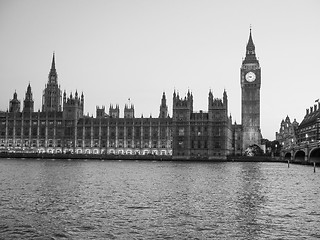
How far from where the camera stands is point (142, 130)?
169625 millimetres

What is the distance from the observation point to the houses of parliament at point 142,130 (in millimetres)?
161250

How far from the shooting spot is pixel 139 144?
16988cm

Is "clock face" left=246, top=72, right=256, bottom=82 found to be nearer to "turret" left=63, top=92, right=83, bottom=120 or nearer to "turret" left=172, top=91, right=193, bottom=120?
"turret" left=172, top=91, right=193, bottom=120

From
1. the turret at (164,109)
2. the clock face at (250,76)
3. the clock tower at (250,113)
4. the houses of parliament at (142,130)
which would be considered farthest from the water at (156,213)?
the clock face at (250,76)

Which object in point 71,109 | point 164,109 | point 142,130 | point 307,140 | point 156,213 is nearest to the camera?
point 156,213

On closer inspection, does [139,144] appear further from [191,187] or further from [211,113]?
[191,187]

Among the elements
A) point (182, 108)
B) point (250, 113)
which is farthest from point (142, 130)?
point (250, 113)

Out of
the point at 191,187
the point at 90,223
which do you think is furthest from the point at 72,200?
the point at 191,187

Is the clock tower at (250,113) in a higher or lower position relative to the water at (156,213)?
higher

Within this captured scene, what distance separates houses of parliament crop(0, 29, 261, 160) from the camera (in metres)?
161

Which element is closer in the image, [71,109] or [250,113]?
[71,109]

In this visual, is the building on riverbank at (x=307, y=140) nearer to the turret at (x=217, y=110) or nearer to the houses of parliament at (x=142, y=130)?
the houses of parliament at (x=142, y=130)

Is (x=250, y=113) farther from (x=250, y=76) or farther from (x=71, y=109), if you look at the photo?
(x=71, y=109)

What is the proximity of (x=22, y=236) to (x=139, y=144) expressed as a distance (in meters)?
146
